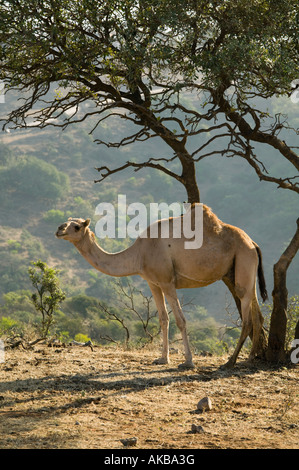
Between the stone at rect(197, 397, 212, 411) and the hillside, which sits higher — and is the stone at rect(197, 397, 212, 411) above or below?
below

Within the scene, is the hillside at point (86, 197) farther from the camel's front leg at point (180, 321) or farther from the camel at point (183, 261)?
the camel's front leg at point (180, 321)

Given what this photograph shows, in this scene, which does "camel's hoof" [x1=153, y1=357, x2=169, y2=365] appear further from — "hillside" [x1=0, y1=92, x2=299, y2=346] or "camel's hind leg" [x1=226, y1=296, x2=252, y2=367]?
"hillside" [x1=0, y1=92, x2=299, y2=346]

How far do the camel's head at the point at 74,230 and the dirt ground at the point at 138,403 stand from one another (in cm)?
182

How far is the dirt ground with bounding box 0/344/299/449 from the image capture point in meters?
5.50

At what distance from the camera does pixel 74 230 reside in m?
8.80

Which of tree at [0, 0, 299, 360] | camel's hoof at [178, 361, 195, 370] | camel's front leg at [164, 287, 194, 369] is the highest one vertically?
tree at [0, 0, 299, 360]

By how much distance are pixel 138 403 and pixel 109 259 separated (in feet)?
8.99

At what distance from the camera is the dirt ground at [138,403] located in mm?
Answer: 5500

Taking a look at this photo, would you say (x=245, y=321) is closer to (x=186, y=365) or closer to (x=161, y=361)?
(x=186, y=365)

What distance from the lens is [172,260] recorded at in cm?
886

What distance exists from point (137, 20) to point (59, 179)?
82.2 m

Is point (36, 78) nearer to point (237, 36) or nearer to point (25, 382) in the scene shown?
point (237, 36)

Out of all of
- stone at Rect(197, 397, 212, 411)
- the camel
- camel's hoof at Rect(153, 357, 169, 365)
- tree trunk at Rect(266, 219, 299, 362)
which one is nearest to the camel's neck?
the camel

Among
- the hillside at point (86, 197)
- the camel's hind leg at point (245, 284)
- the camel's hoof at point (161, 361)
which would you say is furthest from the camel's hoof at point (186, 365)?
the hillside at point (86, 197)
